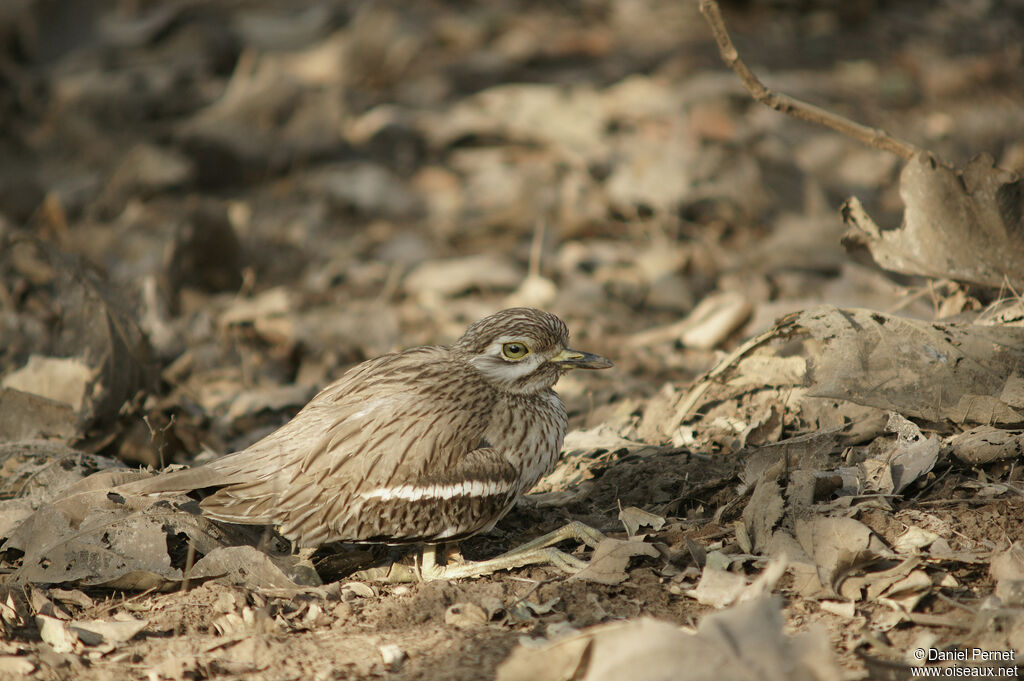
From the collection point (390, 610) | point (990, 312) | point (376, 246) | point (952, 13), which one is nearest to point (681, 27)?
point (952, 13)

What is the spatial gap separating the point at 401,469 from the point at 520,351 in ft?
2.73

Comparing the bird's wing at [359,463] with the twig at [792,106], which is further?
the twig at [792,106]

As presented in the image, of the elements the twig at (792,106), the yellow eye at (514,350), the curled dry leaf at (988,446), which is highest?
the twig at (792,106)

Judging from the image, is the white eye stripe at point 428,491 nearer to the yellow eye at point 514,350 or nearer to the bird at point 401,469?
the bird at point 401,469

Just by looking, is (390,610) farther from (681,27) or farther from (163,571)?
(681,27)

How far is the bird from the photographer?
3994mm

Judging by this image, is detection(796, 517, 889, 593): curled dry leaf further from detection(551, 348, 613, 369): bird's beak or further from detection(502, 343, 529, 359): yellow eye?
detection(502, 343, 529, 359): yellow eye

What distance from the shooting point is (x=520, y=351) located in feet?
14.7

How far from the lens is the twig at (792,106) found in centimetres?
442

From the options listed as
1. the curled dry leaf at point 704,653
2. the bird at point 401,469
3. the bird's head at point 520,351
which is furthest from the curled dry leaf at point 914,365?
the curled dry leaf at point 704,653

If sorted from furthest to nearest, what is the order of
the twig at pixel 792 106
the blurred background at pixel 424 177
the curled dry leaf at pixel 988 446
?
the blurred background at pixel 424 177 → the twig at pixel 792 106 → the curled dry leaf at pixel 988 446

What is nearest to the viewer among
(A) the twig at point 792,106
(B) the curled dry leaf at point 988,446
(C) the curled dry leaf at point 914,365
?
(B) the curled dry leaf at point 988,446

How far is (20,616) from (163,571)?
20.2 inches

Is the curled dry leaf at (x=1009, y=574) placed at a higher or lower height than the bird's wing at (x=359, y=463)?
lower
